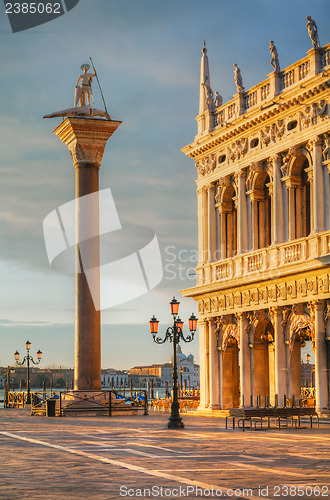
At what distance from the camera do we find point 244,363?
37219 millimetres

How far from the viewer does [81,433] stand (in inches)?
1029

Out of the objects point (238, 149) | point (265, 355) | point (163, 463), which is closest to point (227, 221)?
point (238, 149)

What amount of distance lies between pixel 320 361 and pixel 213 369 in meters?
8.82

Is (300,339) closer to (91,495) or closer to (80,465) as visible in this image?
(80,465)

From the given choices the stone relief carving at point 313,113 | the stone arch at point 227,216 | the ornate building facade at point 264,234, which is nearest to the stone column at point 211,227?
the ornate building facade at point 264,234

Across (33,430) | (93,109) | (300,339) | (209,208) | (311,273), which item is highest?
(93,109)

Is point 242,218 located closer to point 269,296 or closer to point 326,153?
point 269,296

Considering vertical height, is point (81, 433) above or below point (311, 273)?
below

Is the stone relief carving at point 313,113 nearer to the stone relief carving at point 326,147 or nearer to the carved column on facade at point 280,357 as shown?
the stone relief carving at point 326,147

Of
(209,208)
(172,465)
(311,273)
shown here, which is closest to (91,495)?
(172,465)

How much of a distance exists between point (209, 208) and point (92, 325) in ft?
27.7

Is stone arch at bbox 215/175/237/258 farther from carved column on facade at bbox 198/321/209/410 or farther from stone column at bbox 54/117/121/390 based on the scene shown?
stone column at bbox 54/117/121/390

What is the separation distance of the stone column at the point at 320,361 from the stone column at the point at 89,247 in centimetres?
915

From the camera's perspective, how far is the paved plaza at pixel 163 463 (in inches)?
516
